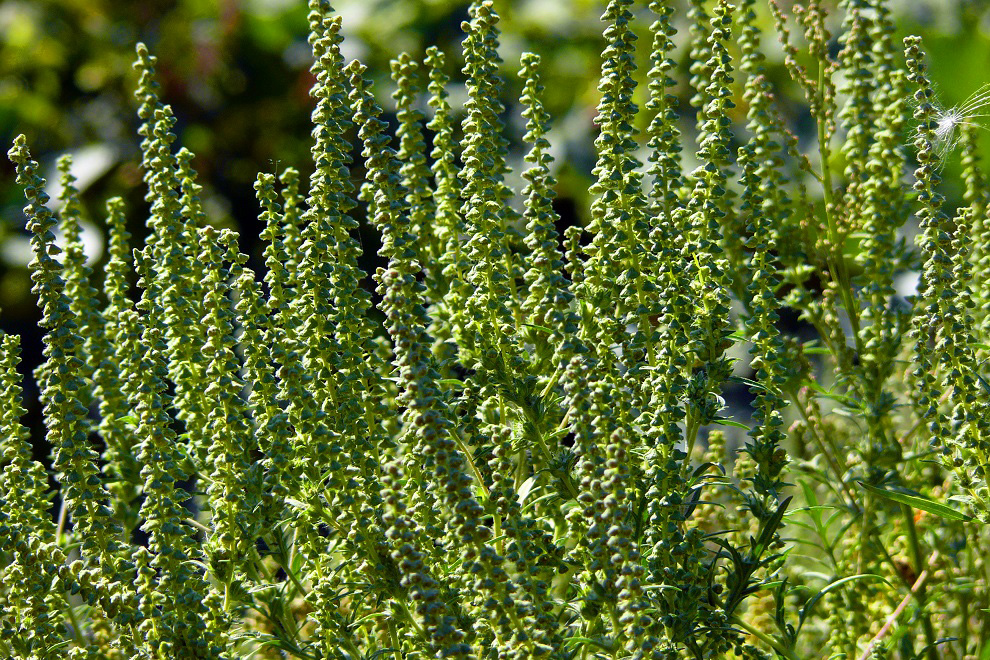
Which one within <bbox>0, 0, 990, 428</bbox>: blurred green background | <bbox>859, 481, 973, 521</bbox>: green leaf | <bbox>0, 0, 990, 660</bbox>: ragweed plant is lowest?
<bbox>859, 481, 973, 521</bbox>: green leaf

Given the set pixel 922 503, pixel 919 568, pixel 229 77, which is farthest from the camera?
pixel 229 77

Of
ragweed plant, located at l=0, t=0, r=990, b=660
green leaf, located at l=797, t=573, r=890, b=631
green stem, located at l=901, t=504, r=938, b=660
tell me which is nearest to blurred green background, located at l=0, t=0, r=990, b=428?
green stem, located at l=901, t=504, r=938, b=660

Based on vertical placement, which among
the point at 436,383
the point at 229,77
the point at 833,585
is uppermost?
the point at 229,77

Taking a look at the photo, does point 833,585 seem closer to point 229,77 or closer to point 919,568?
point 919,568

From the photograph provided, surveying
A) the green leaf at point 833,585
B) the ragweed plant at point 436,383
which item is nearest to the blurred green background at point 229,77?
the ragweed plant at point 436,383

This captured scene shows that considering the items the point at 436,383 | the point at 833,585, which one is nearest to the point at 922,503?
the point at 833,585

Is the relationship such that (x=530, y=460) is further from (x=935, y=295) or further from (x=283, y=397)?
(x=935, y=295)

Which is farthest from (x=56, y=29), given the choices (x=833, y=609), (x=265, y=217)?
(x=833, y=609)

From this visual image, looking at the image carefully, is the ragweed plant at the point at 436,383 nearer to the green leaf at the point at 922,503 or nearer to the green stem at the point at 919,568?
the green leaf at the point at 922,503

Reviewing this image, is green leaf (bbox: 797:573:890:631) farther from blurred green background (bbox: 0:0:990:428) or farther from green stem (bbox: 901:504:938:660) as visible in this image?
blurred green background (bbox: 0:0:990:428)
